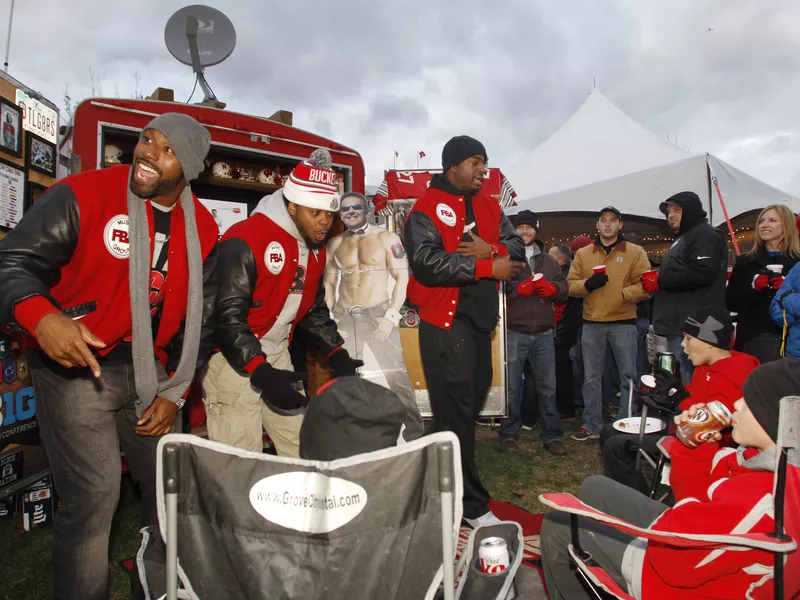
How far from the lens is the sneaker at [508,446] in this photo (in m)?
5.10

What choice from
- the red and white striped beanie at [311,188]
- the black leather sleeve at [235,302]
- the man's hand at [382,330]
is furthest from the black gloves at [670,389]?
the man's hand at [382,330]

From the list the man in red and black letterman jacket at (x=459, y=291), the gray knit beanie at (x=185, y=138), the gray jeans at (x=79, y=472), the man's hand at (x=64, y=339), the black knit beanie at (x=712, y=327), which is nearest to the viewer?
the man's hand at (x=64, y=339)

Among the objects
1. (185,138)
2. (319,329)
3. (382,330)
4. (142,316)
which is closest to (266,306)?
(319,329)

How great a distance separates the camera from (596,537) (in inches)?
79.1

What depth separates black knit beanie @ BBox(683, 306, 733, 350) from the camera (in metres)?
3.20

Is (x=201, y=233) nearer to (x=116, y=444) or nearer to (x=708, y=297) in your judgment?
(x=116, y=444)

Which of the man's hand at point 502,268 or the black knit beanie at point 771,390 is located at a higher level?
the man's hand at point 502,268

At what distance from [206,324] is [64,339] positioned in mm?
886

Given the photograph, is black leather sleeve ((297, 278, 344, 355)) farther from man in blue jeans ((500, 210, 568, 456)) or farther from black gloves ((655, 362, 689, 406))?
man in blue jeans ((500, 210, 568, 456))

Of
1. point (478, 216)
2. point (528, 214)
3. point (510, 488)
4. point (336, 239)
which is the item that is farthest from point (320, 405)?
point (528, 214)

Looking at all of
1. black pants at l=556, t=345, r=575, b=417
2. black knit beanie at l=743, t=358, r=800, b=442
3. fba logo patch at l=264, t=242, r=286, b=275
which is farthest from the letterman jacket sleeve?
black pants at l=556, t=345, r=575, b=417

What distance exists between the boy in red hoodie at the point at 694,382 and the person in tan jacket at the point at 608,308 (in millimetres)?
1948

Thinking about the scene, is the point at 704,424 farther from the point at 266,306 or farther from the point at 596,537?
the point at 266,306

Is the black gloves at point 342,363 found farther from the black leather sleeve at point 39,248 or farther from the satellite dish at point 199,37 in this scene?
the satellite dish at point 199,37
